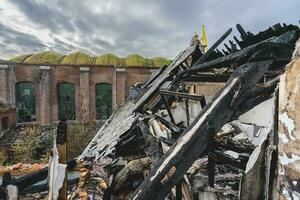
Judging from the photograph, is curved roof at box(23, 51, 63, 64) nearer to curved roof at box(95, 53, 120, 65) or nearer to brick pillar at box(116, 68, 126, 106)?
curved roof at box(95, 53, 120, 65)

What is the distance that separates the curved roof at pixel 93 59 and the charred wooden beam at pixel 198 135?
2162 cm

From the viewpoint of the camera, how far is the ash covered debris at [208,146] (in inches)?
49.8

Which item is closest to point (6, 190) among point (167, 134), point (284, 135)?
point (167, 134)

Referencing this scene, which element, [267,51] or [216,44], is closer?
[267,51]

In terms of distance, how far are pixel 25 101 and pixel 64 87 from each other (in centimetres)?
333

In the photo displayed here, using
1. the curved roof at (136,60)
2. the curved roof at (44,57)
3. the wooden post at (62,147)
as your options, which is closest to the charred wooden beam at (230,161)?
the wooden post at (62,147)

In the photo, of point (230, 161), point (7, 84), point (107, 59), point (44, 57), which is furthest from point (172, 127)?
point (44, 57)

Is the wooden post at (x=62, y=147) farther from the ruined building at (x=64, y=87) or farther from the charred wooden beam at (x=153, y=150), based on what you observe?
the ruined building at (x=64, y=87)

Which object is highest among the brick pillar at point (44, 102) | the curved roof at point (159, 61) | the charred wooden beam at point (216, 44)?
the curved roof at point (159, 61)

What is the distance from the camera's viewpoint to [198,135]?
1.39 meters

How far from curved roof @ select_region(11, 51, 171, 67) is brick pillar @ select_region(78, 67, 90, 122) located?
4.03m

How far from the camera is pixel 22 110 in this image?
19156mm

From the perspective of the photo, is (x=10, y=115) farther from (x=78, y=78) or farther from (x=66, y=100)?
(x=78, y=78)

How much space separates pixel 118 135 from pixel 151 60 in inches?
900
